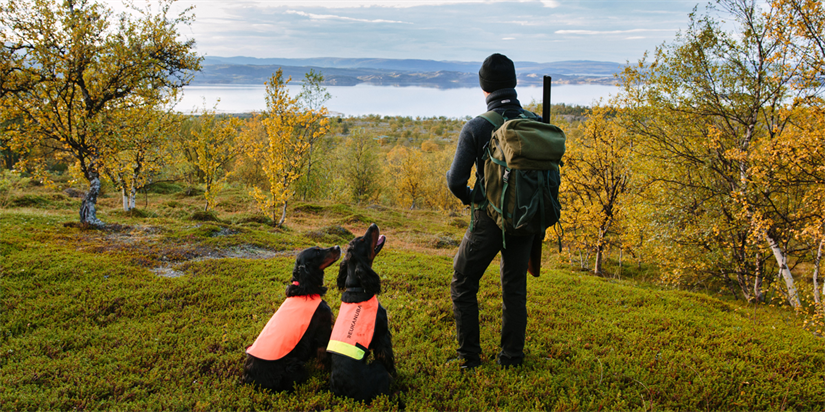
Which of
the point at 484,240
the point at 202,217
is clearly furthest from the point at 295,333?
the point at 202,217

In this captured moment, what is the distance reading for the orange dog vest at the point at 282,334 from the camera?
3.43 metres

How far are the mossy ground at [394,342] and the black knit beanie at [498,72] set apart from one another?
3.01m

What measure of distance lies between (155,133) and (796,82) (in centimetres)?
1724

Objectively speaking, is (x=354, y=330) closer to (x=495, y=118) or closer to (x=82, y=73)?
(x=495, y=118)

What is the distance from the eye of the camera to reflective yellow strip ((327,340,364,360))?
10.5 ft

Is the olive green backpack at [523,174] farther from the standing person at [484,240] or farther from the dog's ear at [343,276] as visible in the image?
the dog's ear at [343,276]

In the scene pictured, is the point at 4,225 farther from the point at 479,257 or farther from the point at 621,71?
the point at 621,71

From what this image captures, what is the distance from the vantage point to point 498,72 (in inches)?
136

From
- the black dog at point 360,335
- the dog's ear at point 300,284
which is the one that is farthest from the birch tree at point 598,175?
the dog's ear at point 300,284

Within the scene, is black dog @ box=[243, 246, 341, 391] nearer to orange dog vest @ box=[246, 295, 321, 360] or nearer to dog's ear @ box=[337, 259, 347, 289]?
orange dog vest @ box=[246, 295, 321, 360]

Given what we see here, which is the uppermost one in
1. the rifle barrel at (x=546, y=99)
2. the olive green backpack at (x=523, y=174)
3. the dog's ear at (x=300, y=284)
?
the rifle barrel at (x=546, y=99)


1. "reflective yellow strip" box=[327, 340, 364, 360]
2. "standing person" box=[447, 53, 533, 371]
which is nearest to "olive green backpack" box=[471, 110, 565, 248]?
"standing person" box=[447, 53, 533, 371]

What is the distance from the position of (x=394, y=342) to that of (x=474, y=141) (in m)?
2.80

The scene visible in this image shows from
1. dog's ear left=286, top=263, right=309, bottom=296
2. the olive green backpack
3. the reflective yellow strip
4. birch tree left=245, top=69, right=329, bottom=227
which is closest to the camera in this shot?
the olive green backpack
